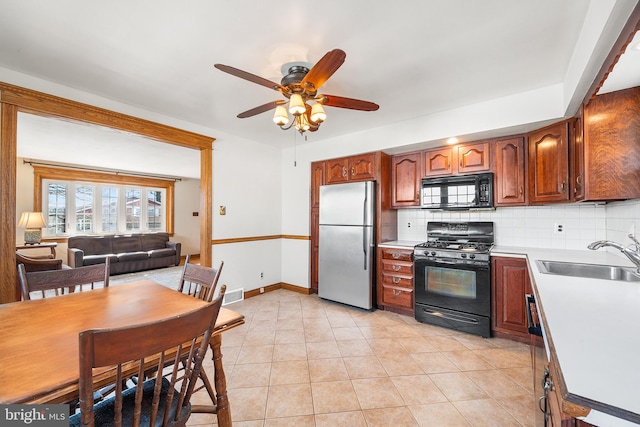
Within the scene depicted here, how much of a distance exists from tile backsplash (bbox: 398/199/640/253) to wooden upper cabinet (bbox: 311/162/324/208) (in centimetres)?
177

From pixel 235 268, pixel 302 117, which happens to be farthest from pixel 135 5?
pixel 235 268

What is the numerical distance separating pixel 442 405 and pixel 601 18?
92.9 inches

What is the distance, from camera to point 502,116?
8.62 ft

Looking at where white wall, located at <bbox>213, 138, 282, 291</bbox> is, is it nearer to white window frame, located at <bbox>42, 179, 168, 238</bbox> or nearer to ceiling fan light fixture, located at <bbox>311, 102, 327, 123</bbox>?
ceiling fan light fixture, located at <bbox>311, 102, 327, 123</bbox>

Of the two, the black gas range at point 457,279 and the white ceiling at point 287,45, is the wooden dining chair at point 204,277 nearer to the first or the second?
the white ceiling at point 287,45

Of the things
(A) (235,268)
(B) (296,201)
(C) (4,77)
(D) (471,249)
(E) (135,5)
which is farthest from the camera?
(B) (296,201)

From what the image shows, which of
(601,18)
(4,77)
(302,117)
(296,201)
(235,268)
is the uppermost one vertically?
(4,77)

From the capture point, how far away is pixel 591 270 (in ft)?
6.23

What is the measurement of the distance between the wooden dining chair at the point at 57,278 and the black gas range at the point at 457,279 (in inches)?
117

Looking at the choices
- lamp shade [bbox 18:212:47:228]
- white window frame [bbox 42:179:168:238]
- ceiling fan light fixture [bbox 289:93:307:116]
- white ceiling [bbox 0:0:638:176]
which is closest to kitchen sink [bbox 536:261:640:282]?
white ceiling [bbox 0:0:638:176]

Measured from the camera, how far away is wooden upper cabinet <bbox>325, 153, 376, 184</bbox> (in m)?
3.58

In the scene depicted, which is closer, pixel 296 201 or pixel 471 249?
pixel 471 249

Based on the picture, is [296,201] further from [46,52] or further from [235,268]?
[46,52]

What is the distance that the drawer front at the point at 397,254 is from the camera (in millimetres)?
3222
